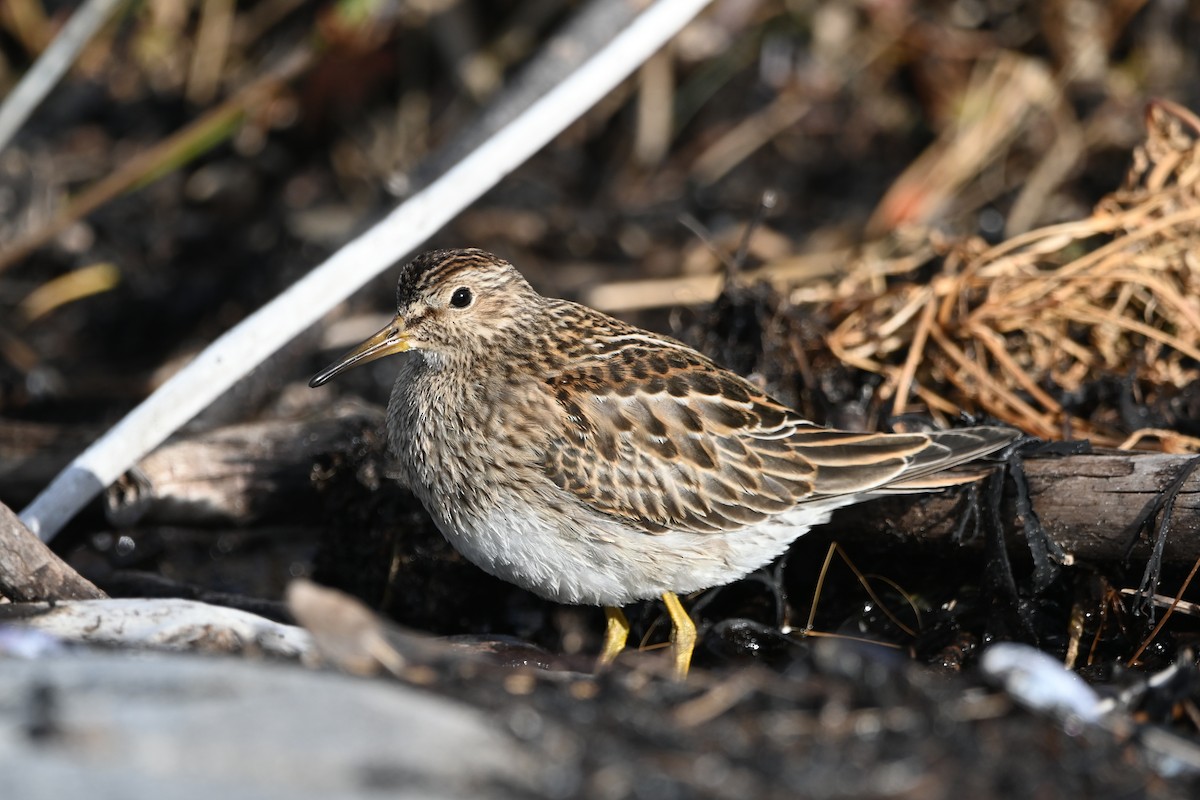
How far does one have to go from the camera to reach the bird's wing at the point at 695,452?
4543 millimetres

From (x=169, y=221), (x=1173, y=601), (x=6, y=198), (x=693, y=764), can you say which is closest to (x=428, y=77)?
(x=169, y=221)

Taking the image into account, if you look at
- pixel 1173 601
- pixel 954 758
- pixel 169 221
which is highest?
pixel 169 221

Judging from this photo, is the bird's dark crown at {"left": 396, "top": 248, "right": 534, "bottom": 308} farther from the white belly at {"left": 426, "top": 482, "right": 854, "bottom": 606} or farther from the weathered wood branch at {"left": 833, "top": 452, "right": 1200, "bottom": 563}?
the weathered wood branch at {"left": 833, "top": 452, "right": 1200, "bottom": 563}

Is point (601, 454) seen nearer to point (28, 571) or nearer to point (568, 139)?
point (28, 571)

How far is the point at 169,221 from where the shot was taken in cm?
851

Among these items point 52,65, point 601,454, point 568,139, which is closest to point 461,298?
point 601,454

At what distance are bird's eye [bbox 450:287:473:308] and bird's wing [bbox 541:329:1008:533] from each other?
0.42 metres

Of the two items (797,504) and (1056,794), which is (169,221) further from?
(1056,794)

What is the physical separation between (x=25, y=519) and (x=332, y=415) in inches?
50.0

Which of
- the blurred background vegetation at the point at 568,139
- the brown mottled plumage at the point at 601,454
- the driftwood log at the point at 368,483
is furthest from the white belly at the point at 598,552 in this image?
the blurred background vegetation at the point at 568,139

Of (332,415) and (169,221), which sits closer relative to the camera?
(332,415)

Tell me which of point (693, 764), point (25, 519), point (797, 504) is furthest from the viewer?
point (25, 519)

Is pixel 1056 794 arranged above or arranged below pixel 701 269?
below

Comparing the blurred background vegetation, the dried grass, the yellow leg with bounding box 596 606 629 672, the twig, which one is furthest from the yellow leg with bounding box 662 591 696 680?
the twig
